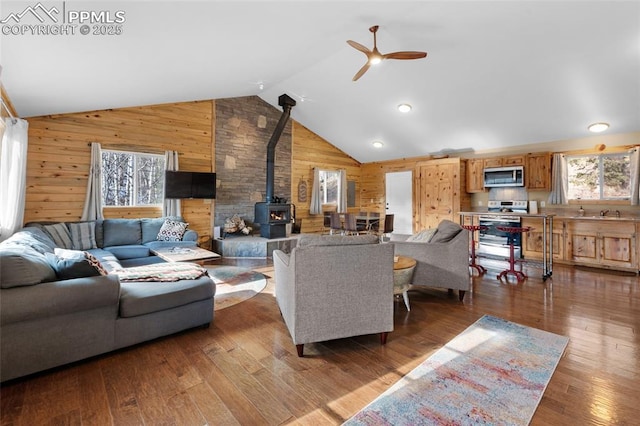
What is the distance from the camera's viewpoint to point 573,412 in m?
1.70

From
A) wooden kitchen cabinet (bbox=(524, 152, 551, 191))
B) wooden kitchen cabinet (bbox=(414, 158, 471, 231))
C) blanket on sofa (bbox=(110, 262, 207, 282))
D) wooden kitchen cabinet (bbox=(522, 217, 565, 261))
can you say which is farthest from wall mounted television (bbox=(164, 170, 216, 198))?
wooden kitchen cabinet (bbox=(524, 152, 551, 191))

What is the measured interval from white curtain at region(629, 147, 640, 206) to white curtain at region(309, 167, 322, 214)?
641 cm

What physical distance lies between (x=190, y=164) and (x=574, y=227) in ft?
25.2

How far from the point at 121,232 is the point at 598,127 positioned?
27.8 ft

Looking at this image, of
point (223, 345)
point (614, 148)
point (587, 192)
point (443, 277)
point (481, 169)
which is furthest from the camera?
point (481, 169)

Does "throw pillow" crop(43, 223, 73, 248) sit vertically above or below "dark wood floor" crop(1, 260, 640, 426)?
above

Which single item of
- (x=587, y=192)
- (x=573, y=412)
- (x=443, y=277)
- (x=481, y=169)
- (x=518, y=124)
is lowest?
(x=573, y=412)

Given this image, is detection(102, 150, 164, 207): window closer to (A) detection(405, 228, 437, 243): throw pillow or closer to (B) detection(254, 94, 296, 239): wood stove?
(B) detection(254, 94, 296, 239): wood stove

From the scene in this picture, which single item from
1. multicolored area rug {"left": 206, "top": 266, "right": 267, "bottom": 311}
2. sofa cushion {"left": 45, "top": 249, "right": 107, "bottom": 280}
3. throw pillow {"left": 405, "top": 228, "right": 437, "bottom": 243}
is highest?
throw pillow {"left": 405, "top": 228, "right": 437, "bottom": 243}

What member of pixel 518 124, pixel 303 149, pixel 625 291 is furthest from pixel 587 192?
pixel 303 149

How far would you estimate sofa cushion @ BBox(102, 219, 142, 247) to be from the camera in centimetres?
482

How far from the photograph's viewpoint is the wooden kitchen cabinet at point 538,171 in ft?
19.4

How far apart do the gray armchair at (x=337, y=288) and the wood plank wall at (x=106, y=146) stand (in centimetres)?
472

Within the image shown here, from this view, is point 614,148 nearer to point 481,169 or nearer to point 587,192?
point 587,192
